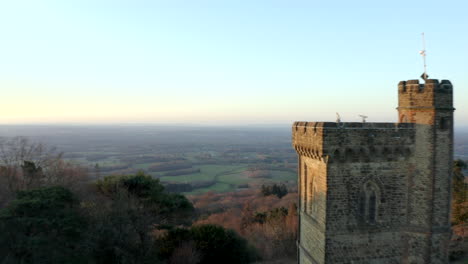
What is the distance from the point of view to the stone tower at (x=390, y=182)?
9.70 m

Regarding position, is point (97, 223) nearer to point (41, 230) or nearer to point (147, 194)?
point (41, 230)

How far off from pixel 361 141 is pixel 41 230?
14.6m

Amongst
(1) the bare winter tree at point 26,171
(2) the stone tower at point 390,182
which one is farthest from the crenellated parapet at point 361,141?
(1) the bare winter tree at point 26,171

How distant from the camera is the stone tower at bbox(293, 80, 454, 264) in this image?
9.70 metres

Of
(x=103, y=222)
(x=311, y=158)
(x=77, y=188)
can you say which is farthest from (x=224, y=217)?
(x=311, y=158)

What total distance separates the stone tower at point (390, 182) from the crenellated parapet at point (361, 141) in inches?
1.3

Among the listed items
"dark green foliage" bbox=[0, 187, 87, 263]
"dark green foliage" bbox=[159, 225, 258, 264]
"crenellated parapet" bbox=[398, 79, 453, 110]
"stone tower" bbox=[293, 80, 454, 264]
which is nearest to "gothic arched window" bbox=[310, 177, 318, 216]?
"stone tower" bbox=[293, 80, 454, 264]

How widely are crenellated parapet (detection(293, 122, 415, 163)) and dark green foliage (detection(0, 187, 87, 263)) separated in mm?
12204


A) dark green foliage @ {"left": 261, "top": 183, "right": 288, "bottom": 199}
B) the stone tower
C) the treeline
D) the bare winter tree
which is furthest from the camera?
dark green foliage @ {"left": 261, "top": 183, "right": 288, "bottom": 199}

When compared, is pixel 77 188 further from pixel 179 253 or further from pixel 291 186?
pixel 291 186

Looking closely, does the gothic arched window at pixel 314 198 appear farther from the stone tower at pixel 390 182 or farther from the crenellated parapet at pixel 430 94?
the crenellated parapet at pixel 430 94

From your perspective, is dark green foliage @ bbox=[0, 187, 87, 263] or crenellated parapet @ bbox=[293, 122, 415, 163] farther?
dark green foliage @ bbox=[0, 187, 87, 263]

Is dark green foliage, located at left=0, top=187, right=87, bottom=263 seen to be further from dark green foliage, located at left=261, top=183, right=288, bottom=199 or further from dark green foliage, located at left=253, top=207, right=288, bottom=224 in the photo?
dark green foliage, located at left=261, top=183, right=288, bottom=199

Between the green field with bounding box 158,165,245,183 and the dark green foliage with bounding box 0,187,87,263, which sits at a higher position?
the dark green foliage with bounding box 0,187,87,263
